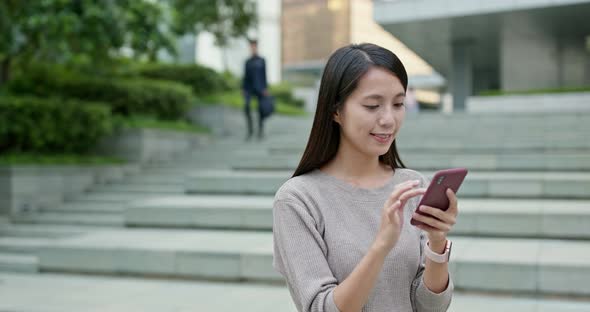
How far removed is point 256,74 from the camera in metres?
11.8

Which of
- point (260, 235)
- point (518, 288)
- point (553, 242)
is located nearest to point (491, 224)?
point (553, 242)

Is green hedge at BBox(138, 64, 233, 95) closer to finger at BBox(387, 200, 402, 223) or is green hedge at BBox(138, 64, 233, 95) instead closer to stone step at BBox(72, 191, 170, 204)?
stone step at BBox(72, 191, 170, 204)

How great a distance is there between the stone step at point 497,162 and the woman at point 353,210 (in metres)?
6.73

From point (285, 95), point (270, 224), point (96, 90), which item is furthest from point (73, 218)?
point (285, 95)

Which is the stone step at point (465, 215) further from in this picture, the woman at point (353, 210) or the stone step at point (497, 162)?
the woman at point (353, 210)

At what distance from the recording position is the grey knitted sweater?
1.75 metres

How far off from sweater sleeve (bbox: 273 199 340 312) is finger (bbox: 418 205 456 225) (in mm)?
318

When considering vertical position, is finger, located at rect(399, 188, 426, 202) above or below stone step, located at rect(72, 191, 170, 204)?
above

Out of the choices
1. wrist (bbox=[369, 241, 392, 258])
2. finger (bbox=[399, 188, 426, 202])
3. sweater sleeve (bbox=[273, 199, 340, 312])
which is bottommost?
sweater sleeve (bbox=[273, 199, 340, 312])

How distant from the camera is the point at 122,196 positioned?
9688 millimetres

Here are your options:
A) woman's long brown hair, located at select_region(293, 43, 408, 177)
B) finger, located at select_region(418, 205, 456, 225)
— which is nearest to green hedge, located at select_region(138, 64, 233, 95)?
woman's long brown hair, located at select_region(293, 43, 408, 177)

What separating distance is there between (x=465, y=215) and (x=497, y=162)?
2498mm

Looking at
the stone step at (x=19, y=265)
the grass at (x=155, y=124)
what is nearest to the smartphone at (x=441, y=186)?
the stone step at (x=19, y=265)

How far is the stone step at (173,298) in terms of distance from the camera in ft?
15.3
